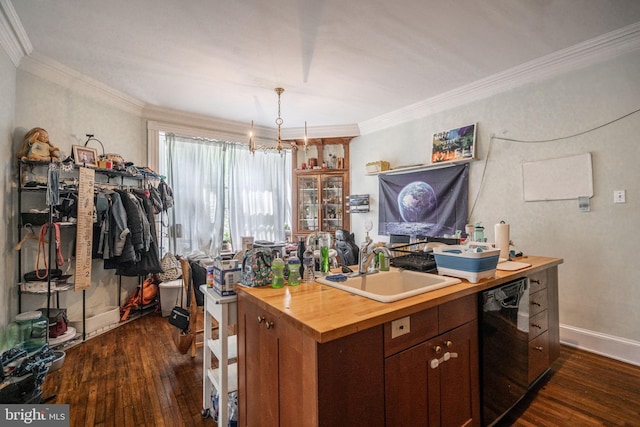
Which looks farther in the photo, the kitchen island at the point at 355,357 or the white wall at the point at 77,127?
the white wall at the point at 77,127

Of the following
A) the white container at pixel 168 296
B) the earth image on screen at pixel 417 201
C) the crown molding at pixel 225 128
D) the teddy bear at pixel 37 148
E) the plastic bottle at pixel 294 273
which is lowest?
the white container at pixel 168 296

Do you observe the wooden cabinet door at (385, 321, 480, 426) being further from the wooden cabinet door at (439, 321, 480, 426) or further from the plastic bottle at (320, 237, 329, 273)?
the plastic bottle at (320, 237, 329, 273)

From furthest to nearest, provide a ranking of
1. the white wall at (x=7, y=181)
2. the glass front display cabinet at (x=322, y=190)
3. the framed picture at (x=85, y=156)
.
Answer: the glass front display cabinet at (x=322, y=190) → the framed picture at (x=85, y=156) → the white wall at (x=7, y=181)

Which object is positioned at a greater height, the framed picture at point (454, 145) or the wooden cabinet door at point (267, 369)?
the framed picture at point (454, 145)

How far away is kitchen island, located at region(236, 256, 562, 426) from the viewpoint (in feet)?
3.13

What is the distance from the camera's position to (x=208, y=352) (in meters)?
1.80

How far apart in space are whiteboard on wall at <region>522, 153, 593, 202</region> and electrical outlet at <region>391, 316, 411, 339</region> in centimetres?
249

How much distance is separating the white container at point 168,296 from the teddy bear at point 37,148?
1766mm

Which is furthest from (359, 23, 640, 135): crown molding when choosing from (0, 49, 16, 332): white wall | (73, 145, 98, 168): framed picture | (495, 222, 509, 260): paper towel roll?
(0, 49, 16, 332): white wall

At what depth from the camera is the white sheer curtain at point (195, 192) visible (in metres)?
4.01

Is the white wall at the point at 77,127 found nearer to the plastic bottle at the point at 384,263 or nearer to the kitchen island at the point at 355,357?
A: the kitchen island at the point at 355,357

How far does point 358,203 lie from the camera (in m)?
4.59

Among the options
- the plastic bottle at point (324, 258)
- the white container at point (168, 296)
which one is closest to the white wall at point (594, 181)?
the plastic bottle at point (324, 258)

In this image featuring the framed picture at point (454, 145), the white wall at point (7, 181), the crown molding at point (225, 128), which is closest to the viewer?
the white wall at point (7, 181)
